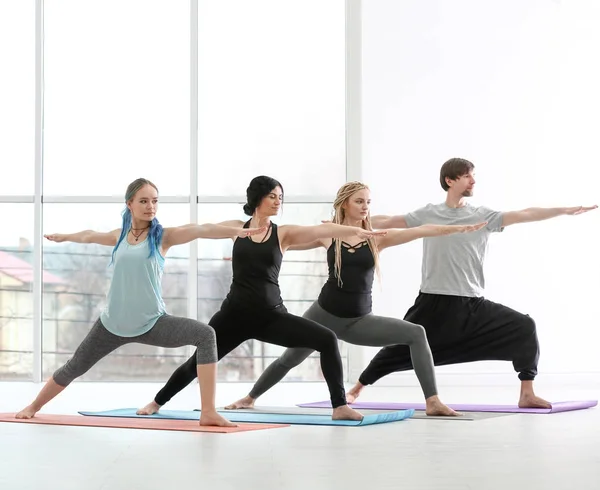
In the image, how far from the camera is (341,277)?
5.20 m

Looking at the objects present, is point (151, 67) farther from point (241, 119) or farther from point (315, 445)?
point (315, 445)

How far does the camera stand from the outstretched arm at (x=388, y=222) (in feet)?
18.8

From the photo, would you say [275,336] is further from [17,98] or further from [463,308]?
[17,98]

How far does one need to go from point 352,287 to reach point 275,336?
537 millimetres

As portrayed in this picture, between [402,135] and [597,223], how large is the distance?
1.55 metres

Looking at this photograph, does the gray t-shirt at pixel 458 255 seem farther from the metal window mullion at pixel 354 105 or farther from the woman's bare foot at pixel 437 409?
the metal window mullion at pixel 354 105

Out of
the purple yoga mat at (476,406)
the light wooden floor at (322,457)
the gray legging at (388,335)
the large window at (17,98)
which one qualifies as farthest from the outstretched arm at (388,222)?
the large window at (17,98)

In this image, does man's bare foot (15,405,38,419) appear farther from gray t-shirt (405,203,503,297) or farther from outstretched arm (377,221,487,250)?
gray t-shirt (405,203,503,297)

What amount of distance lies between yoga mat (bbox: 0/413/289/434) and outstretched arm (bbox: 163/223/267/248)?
0.78 m

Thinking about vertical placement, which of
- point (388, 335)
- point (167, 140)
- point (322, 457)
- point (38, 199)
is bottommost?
point (322, 457)

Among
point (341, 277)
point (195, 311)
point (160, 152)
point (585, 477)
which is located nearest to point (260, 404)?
point (341, 277)

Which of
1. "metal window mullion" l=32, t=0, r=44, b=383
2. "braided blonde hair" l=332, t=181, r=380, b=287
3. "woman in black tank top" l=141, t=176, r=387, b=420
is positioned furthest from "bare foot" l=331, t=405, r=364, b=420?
"metal window mullion" l=32, t=0, r=44, b=383

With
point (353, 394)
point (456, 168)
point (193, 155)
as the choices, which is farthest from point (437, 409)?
point (193, 155)

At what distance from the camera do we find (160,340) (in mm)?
4730
